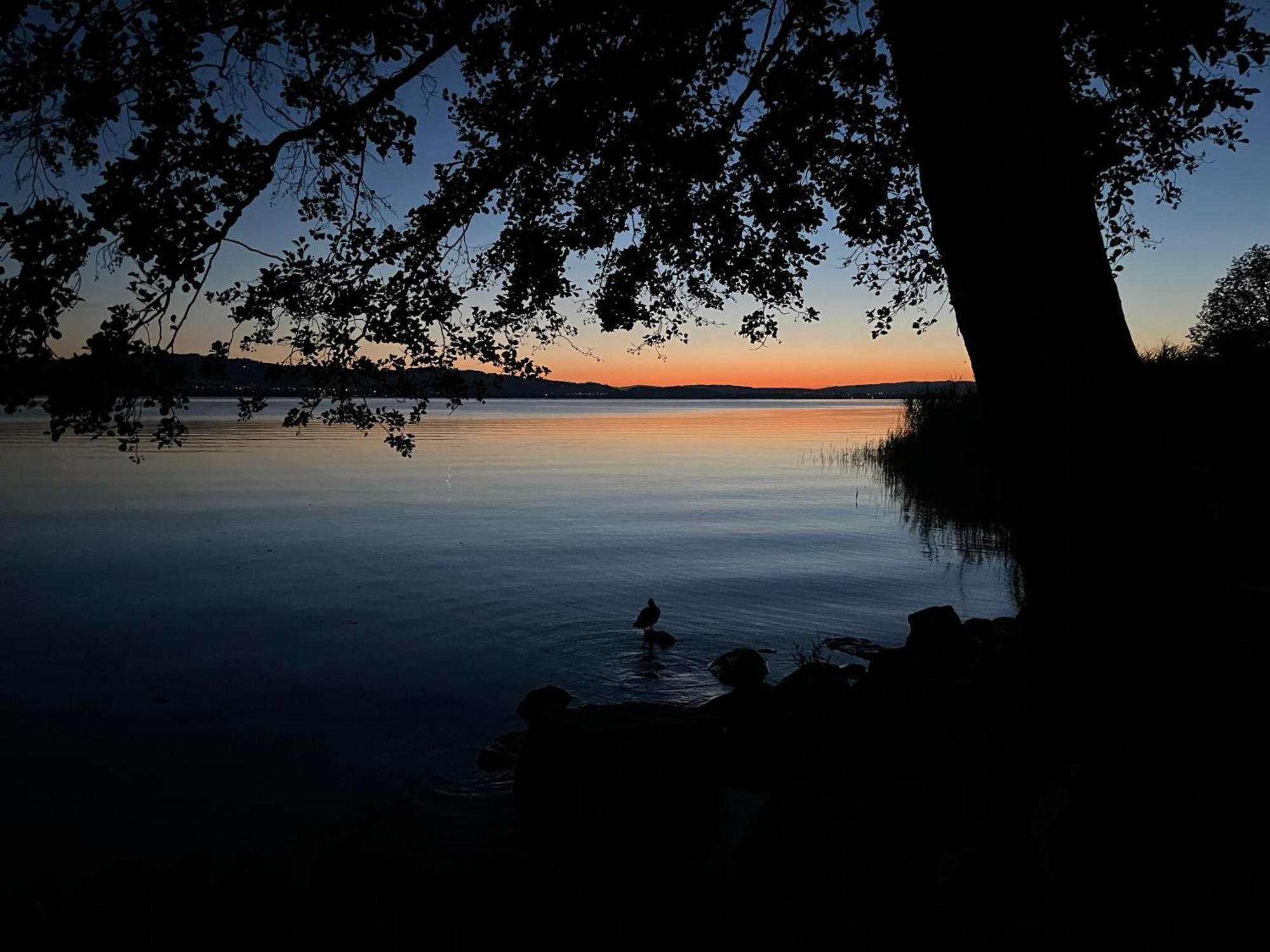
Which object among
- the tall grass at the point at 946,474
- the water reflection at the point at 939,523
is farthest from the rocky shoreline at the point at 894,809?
the tall grass at the point at 946,474

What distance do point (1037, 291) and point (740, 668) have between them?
5.98 m

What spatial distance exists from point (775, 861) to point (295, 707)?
615 cm

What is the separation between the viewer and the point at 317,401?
879cm

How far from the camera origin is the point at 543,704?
6.23 meters

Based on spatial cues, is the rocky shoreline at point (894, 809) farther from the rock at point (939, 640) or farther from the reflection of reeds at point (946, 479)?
the reflection of reeds at point (946, 479)

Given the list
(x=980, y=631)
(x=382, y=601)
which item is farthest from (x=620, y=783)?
(x=382, y=601)

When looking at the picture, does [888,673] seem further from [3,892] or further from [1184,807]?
[3,892]

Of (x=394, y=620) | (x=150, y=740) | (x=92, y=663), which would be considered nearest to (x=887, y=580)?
(x=394, y=620)

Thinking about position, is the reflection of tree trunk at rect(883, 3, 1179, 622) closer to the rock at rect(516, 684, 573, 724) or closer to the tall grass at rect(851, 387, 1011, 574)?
the rock at rect(516, 684, 573, 724)

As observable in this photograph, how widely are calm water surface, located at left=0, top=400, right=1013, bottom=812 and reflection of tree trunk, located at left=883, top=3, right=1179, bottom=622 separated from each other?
519 cm

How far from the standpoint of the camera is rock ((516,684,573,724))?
18.9 ft

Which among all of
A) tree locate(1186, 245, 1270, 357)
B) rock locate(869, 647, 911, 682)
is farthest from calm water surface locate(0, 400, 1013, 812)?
tree locate(1186, 245, 1270, 357)

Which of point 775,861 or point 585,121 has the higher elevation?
point 585,121

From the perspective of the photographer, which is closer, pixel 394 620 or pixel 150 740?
pixel 150 740
